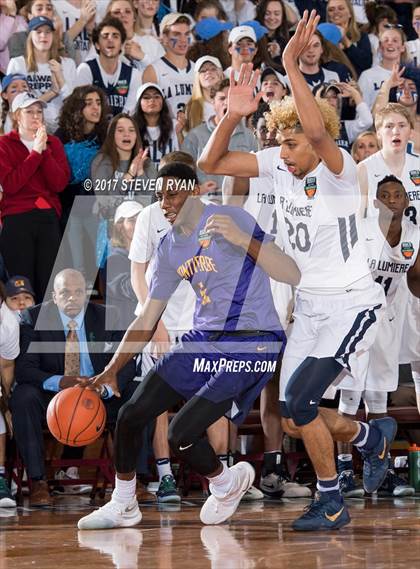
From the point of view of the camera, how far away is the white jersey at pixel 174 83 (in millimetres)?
12375

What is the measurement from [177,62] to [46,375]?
462 centimetres

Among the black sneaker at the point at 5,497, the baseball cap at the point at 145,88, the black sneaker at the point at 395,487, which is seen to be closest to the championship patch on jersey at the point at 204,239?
the black sneaker at the point at 5,497

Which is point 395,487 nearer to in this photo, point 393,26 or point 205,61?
point 205,61

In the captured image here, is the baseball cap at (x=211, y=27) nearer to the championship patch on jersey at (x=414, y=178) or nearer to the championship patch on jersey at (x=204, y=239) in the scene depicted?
the championship patch on jersey at (x=414, y=178)

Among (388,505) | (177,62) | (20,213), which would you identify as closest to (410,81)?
(177,62)

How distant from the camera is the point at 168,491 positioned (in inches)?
351

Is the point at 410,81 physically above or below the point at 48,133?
above

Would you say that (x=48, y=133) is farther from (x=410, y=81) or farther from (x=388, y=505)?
(x=388, y=505)

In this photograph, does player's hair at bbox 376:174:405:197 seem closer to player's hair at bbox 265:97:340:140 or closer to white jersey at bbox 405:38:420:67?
player's hair at bbox 265:97:340:140

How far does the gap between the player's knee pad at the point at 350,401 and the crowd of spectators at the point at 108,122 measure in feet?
4.63

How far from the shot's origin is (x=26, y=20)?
12680mm

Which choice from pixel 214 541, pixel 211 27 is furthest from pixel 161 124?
pixel 214 541

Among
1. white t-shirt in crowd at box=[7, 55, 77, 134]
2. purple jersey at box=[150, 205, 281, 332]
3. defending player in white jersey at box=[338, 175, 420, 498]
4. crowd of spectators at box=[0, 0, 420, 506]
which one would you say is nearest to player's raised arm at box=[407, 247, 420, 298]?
defending player in white jersey at box=[338, 175, 420, 498]

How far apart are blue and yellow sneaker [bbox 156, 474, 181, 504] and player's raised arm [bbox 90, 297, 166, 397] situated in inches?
63.9
